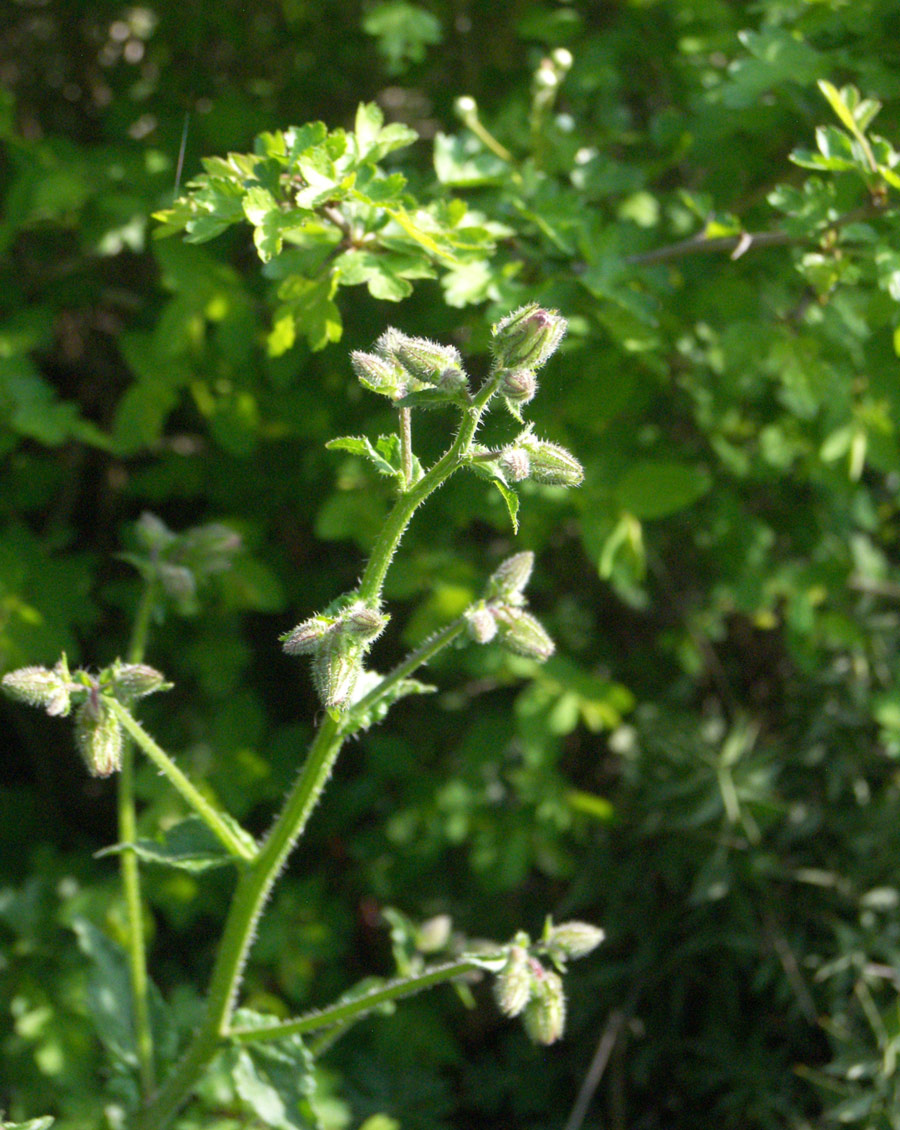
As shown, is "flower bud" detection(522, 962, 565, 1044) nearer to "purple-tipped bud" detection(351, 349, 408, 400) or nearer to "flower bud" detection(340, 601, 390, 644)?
"flower bud" detection(340, 601, 390, 644)

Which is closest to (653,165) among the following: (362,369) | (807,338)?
(807,338)

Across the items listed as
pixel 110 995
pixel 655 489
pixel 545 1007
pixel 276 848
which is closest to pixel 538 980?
pixel 545 1007

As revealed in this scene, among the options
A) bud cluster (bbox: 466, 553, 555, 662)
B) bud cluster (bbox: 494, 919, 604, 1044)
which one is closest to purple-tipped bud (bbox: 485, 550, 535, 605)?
bud cluster (bbox: 466, 553, 555, 662)

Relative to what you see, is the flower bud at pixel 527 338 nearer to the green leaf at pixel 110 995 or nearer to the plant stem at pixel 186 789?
the plant stem at pixel 186 789

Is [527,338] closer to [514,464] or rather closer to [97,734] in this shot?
[514,464]

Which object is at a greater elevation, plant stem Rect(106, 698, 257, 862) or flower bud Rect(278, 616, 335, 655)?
flower bud Rect(278, 616, 335, 655)

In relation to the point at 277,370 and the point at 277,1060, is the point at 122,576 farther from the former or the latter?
the point at 277,1060
